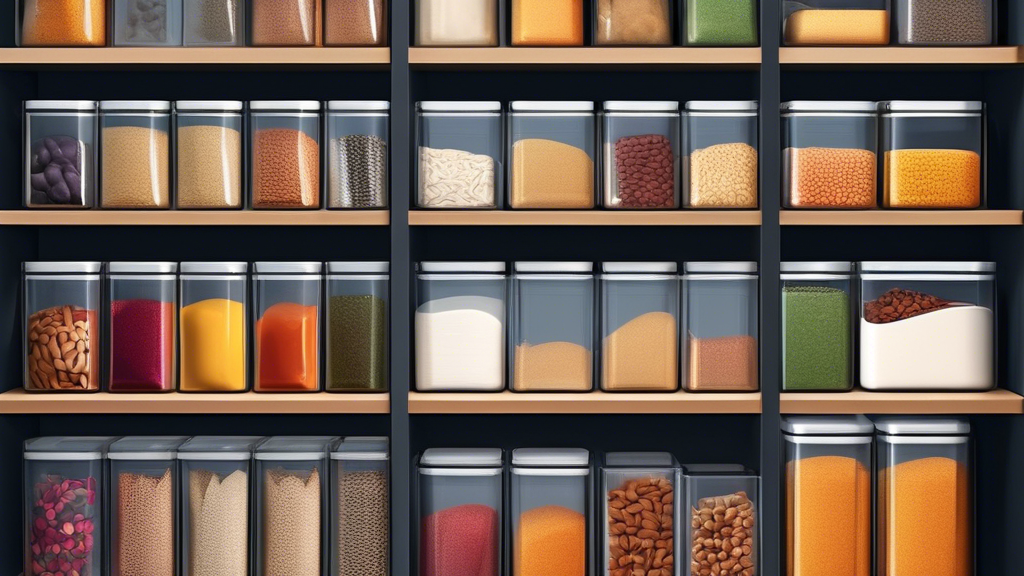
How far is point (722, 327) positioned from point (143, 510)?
4.49 ft

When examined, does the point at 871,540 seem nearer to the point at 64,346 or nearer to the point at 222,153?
the point at 222,153

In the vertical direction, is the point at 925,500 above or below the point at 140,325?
below

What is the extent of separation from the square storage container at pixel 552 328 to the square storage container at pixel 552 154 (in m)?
0.15

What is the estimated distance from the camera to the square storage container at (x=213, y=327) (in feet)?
7.04

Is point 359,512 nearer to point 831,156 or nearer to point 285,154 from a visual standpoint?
point 285,154

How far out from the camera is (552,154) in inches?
83.7

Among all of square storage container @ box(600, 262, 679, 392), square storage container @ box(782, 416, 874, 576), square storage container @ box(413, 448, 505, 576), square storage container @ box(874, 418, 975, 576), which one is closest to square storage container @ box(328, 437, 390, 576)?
square storage container @ box(413, 448, 505, 576)

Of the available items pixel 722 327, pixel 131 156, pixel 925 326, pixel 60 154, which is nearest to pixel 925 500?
pixel 925 326

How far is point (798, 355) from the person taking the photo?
212 cm

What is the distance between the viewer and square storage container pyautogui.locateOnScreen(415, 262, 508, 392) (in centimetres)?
214

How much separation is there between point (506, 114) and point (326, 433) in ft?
3.10

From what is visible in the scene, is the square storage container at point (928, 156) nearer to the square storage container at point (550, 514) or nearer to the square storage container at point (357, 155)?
the square storage container at point (550, 514)

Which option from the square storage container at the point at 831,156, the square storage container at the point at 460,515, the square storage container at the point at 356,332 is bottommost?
the square storage container at the point at 460,515

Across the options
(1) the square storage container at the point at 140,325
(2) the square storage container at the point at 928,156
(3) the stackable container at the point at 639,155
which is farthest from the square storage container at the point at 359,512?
(2) the square storage container at the point at 928,156
